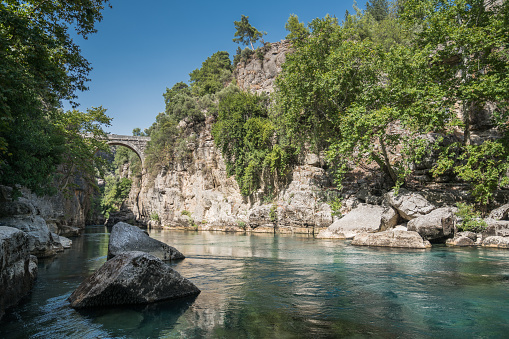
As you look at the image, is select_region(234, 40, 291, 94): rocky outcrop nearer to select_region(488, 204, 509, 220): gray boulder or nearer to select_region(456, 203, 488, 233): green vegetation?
select_region(456, 203, 488, 233): green vegetation

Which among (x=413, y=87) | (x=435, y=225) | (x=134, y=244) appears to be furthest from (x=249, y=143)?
(x=134, y=244)

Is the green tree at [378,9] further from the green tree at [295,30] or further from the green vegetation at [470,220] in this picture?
the green vegetation at [470,220]

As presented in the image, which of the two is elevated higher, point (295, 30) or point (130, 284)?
point (295, 30)

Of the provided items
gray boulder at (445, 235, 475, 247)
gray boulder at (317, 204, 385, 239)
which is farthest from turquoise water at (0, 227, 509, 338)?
gray boulder at (317, 204, 385, 239)

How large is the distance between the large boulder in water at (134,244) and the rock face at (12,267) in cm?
396

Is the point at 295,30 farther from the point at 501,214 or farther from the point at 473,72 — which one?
Result: the point at 501,214

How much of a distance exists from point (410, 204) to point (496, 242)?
465cm

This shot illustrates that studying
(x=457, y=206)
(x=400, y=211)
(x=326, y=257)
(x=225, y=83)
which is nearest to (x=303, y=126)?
(x=400, y=211)

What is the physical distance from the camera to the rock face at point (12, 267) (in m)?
Answer: 5.29

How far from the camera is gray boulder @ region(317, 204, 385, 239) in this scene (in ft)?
61.7

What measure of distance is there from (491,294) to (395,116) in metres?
15.1

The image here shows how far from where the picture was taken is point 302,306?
5.77 meters

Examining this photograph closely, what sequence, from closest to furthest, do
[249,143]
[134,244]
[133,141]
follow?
[134,244] → [249,143] → [133,141]

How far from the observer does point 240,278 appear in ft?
27.3
